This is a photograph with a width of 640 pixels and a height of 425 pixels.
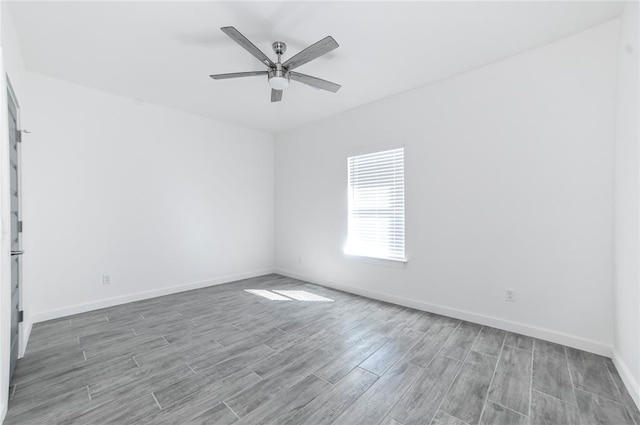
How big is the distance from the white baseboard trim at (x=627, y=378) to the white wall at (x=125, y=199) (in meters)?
4.94

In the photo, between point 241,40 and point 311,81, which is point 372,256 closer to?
point 311,81

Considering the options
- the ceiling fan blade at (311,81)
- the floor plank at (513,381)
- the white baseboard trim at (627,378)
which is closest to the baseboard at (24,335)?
the ceiling fan blade at (311,81)

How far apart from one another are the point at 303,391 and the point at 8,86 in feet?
10.7

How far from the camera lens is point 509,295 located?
2.91 metres

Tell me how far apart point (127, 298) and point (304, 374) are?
3.12 meters

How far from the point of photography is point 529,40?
2.62 m

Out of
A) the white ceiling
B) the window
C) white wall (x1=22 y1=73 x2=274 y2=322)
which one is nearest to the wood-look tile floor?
white wall (x1=22 y1=73 x2=274 y2=322)

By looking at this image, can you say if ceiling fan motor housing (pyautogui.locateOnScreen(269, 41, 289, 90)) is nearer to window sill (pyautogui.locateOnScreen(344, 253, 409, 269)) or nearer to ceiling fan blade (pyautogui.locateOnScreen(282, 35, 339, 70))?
ceiling fan blade (pyautogui.locateOnScreen(282, 35, 339, 70))

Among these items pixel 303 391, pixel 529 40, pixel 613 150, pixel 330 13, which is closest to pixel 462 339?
pixel 303 391

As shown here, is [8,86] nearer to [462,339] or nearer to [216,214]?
[216,214]

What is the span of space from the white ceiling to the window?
1036 millimetres

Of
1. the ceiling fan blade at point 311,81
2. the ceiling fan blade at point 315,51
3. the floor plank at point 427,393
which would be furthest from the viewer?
the ceiling fan blade at point 311,81

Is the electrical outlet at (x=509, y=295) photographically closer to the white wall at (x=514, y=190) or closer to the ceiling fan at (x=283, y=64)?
the white wall at (x=514, y=190)

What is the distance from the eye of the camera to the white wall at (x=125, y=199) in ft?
10.8
